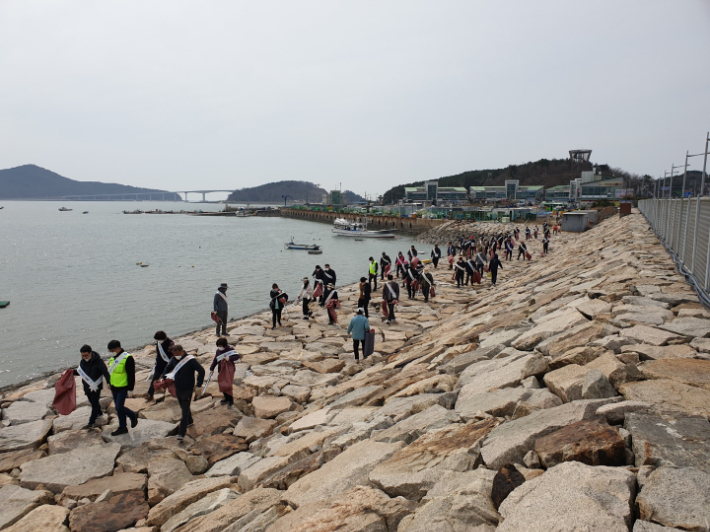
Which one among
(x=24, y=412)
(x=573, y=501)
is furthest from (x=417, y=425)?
(x=24, y=412)

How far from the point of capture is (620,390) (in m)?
3.95

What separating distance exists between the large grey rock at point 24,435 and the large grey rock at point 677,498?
26.9 feet

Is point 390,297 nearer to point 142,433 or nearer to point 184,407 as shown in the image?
point 184,407

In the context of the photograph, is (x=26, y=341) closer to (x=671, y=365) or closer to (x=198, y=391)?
(x=198, y=391)

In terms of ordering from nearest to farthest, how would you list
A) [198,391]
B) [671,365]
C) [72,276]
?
[671,365] → [198,391] → [72,276]

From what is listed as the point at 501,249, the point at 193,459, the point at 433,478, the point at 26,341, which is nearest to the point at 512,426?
the point at 433,478

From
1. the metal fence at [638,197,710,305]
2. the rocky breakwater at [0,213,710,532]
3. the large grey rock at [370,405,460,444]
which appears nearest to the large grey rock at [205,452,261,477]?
the rocky breakwater at [0,213,710,532]

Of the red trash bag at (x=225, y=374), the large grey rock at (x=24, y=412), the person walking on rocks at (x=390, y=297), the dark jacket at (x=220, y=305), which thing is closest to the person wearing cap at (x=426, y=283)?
the person walking on rocks at (x=390, y=297)

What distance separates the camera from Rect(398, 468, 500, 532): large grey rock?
9.45 ft

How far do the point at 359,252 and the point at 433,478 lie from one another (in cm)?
4460

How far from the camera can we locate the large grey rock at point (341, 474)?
12.7ft

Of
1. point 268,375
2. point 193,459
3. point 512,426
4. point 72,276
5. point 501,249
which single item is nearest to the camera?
point 512,426

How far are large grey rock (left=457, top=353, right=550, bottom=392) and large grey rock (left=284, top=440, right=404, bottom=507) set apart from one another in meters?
1.49

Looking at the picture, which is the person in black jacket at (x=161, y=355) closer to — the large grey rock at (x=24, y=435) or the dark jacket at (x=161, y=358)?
the dark jacket at (x=161, y=358)
